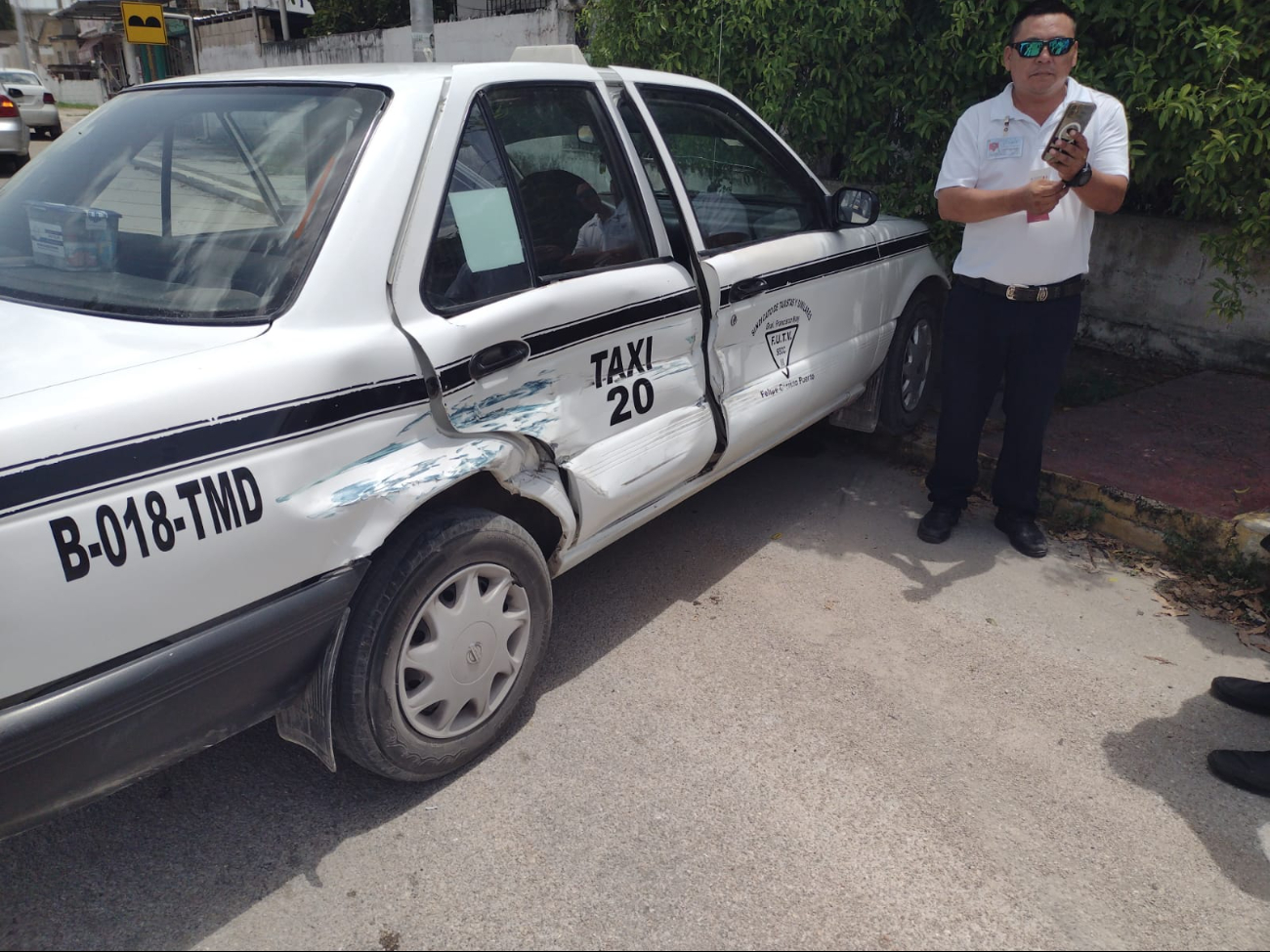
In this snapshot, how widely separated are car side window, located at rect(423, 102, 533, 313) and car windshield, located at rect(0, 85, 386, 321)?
26cm

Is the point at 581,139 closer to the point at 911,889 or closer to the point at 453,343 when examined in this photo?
the point at 453,343

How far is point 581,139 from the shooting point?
119 inches

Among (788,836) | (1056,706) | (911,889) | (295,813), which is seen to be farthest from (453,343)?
(1056,706)

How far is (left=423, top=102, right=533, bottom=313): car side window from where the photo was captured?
2.40m

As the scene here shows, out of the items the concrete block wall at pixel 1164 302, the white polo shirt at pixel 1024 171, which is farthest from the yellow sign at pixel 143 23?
the white polo shirt at pixel 1024 171

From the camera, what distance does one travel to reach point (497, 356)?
2.46m

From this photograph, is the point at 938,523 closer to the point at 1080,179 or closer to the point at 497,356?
the point at 1080,179

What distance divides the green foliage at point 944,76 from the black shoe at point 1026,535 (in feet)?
5.36

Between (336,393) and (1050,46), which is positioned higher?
(1050,46)

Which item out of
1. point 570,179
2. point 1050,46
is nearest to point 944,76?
point 1050,46

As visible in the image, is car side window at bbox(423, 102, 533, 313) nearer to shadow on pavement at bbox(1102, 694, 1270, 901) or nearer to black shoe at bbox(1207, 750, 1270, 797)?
shadow on pavement at bbox(1102, 694, 1270, 901)

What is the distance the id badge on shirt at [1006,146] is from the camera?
3.58 meters

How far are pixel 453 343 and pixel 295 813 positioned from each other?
50.0 inches

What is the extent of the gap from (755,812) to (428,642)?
0.96m
